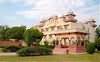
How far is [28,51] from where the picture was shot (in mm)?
36500

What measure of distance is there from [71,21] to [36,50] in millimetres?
28727

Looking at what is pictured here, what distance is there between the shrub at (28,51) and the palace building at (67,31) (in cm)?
1867

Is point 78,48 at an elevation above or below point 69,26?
below

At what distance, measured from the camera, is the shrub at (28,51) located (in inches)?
1403

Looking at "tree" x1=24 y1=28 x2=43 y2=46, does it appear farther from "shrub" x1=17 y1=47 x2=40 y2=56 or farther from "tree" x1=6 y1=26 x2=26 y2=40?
"shrub" x1=17 y1=47 x2=40 y2=56

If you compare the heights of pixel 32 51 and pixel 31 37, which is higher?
pixel 31 37

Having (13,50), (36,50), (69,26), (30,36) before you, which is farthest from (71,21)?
(36,50)

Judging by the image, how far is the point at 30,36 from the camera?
59.6 metres

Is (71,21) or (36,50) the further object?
(71,21)

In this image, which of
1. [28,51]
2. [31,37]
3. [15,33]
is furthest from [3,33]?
[28,51]

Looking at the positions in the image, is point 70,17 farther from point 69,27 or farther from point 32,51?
point 32,51

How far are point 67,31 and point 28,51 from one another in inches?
1015

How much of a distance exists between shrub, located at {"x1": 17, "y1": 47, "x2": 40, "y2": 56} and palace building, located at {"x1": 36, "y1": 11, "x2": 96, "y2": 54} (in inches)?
735

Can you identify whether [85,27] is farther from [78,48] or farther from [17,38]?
[78,48]
